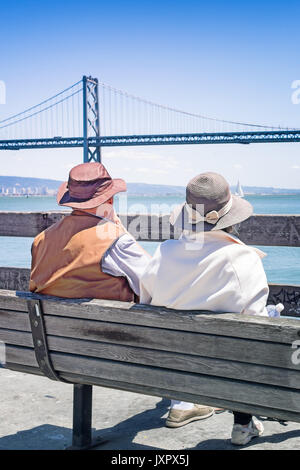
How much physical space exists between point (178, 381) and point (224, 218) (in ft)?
1.59

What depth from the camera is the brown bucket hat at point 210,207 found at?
1689 millimetres

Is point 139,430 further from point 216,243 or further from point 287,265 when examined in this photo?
point 287,265

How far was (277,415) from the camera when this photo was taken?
1491mm

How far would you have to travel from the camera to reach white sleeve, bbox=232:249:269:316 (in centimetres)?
163

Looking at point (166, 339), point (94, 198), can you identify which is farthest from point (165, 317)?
point (94, 198)

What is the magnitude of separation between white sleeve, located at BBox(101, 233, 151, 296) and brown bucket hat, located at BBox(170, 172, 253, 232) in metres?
0.29

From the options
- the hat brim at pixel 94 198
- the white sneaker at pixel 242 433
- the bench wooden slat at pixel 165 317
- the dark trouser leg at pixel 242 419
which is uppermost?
the hat brim at pixel 94 198

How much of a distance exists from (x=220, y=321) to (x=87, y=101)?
54.8 meters

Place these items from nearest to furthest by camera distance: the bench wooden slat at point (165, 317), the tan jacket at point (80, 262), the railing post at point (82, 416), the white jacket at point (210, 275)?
the bench wooden slat at point (165, 317)
the white jacket at point (210, 275)
the tan jacket at point (80, 262)
the railing post at point (82, 416)

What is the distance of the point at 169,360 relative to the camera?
5.29 ft

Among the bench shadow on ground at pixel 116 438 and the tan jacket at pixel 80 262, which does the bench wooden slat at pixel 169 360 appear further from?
the bench shadow on ground at pixel 116 438

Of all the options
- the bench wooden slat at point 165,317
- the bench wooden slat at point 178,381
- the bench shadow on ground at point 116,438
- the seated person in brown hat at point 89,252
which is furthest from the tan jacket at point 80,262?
the bench shadow on ground at point 116,438

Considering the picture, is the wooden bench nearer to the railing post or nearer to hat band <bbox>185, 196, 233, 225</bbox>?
the railing post

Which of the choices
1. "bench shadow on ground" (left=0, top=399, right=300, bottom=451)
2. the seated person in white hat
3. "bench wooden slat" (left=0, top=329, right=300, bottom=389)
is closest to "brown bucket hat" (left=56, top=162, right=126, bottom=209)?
the seated person in white hat
